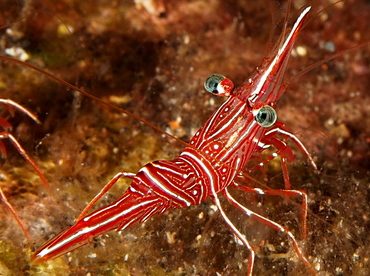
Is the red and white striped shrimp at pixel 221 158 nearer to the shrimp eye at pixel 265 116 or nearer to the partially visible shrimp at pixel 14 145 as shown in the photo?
the shrimp eye at pixel 265 116

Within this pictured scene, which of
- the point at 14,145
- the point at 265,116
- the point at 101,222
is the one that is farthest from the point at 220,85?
the point at 14,145

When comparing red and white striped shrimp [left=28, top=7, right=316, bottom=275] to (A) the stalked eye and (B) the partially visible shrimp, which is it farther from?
(B) the partially visible shrimp

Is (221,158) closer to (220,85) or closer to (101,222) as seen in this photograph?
(220,85)

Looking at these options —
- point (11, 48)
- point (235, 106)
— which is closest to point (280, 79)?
point (235, 106)

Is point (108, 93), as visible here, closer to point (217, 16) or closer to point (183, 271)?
point (217, 16)

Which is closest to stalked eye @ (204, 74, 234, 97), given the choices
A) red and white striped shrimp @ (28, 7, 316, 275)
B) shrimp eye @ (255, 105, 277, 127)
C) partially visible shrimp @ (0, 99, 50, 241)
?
red and white striped shrimp @ (28, 7, 316, 275)

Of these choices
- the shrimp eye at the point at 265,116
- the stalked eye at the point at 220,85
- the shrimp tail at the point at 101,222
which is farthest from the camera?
the stalked eye at the point at 220,85

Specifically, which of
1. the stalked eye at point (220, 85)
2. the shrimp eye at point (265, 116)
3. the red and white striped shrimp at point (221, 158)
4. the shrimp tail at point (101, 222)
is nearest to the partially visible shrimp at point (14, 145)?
the shrimp tail at point (101, 222)

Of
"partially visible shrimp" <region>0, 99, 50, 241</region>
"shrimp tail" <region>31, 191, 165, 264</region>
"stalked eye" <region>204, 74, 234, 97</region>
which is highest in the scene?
"partially visible shrimp" <region>0, 99, 50, 241</region>
